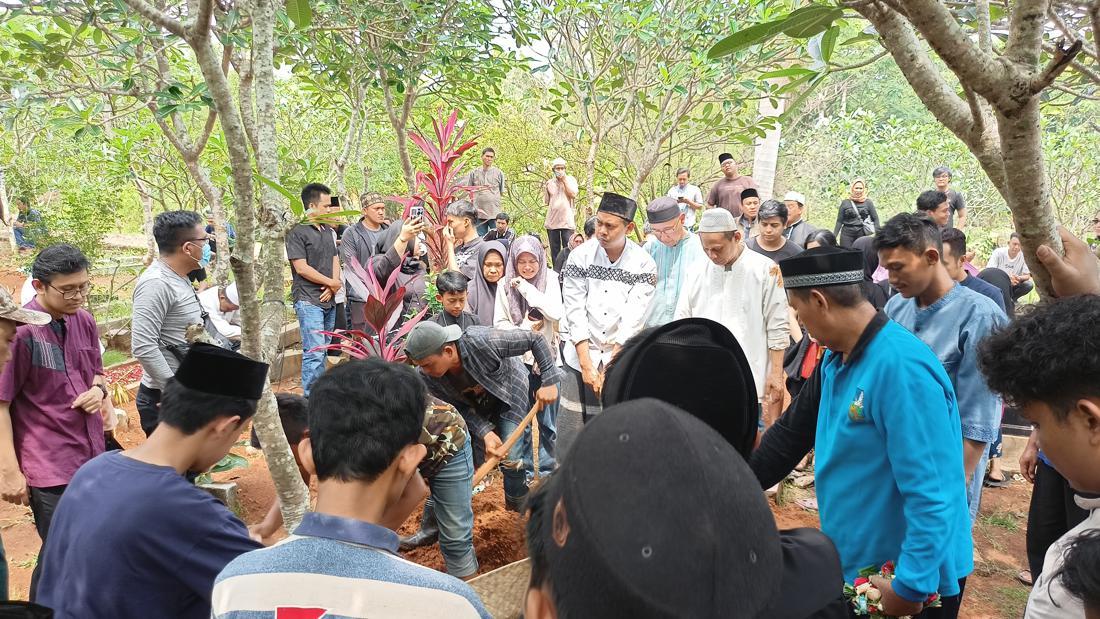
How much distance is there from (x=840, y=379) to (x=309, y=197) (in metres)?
4.91

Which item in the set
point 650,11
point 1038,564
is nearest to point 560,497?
point 1038,564

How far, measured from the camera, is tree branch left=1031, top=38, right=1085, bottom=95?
1.04 metres

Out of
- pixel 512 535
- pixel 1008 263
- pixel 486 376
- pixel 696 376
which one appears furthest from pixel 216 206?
pixel 1008 263

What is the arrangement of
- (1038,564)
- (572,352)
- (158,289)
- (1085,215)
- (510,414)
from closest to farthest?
(1038,564), (158,289), (510,414), (572,352), (1085,215)

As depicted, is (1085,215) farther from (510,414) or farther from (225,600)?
(225,600)

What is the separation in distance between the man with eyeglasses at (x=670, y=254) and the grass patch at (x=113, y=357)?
21.0 ft

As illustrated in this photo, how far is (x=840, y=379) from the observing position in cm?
207

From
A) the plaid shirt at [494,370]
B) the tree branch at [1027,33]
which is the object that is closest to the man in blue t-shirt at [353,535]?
the tree branch at [1027,33]

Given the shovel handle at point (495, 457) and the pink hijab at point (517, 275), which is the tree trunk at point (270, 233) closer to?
the shovel handle at point (495, 457)

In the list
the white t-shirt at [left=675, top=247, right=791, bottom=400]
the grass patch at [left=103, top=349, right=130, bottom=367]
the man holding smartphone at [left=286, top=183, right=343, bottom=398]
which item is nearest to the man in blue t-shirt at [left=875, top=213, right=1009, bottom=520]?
the white t-shirt at [left=675, top=247, right=791, bottom=400]

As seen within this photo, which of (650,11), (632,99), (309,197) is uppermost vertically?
(650,11)

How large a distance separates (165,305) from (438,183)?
2.82 m

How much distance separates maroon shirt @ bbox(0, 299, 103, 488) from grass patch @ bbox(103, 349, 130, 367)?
5.24 m

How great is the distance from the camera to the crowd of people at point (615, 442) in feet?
2.72
